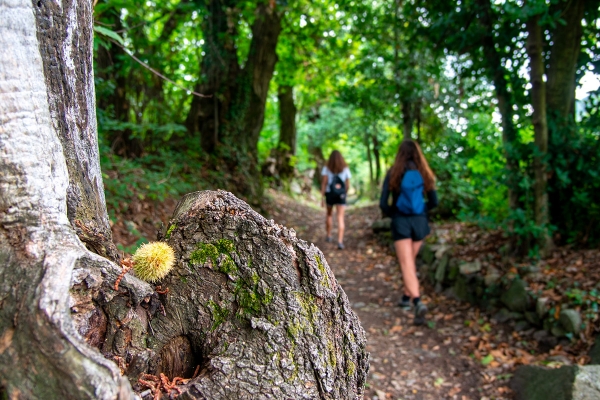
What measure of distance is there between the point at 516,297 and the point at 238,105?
6727 mm

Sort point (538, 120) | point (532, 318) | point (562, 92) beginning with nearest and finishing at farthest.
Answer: point (532, 318)
point (538, 120)
point (562, 92)

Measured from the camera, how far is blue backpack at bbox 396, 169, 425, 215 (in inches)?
198

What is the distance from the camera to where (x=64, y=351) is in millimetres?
1014

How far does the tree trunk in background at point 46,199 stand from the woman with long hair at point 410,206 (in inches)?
161

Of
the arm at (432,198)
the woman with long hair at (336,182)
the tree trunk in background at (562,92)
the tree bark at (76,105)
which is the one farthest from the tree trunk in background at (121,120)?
the tree trunk in background at (562,92)

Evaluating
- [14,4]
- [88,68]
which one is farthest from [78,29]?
[14,4]

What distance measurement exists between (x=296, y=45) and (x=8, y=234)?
1043 cm

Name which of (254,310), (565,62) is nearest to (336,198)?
(565,62)

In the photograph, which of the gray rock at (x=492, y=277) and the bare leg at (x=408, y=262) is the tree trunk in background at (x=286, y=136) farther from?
the gray rock at (x=492, y=277)

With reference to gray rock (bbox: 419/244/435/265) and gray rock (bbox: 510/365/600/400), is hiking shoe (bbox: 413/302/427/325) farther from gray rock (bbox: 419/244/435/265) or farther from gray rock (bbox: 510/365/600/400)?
gray rock (bbox: 419/244/435/265)

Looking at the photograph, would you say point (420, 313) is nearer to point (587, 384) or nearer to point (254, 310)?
point (587, 384)

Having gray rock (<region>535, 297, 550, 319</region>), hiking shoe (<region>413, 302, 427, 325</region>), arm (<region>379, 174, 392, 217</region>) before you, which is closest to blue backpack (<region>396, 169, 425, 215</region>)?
arm (<region>379, 174, 392, 217</region>)

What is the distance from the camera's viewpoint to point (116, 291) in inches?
51.6

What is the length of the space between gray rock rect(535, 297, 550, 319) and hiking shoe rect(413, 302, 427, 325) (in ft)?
3.88
